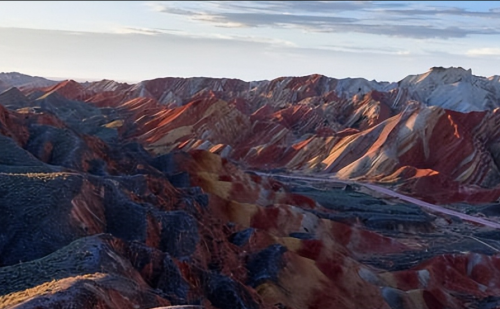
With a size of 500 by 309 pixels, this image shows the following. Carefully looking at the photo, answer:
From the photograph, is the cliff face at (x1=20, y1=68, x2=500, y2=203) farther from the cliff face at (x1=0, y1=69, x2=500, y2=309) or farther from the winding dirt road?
the winding dirt road

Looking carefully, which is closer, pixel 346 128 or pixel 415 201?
pixel 415 201

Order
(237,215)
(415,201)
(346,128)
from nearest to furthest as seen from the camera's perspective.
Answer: (237,215)
(415,201)
(346,128)

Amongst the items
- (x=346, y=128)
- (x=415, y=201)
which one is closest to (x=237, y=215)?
(x=415, y=201)

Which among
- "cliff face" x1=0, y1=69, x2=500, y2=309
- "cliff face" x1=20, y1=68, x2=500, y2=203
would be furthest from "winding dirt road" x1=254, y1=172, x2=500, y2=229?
"cliff face" x1=0, y1=69, x2=500, y2=309

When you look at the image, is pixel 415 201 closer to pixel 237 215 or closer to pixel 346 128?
pixel 237 215

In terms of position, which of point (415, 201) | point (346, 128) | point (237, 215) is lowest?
point (415, 201)

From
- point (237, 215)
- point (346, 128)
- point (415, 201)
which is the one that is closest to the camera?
point (237, 215)

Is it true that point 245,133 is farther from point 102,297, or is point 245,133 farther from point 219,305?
point 102,297

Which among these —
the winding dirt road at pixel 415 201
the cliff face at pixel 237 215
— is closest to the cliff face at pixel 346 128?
the cliff face at pixel 237 215

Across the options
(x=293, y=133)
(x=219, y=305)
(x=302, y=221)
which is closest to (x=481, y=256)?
(x=302, y=221)
